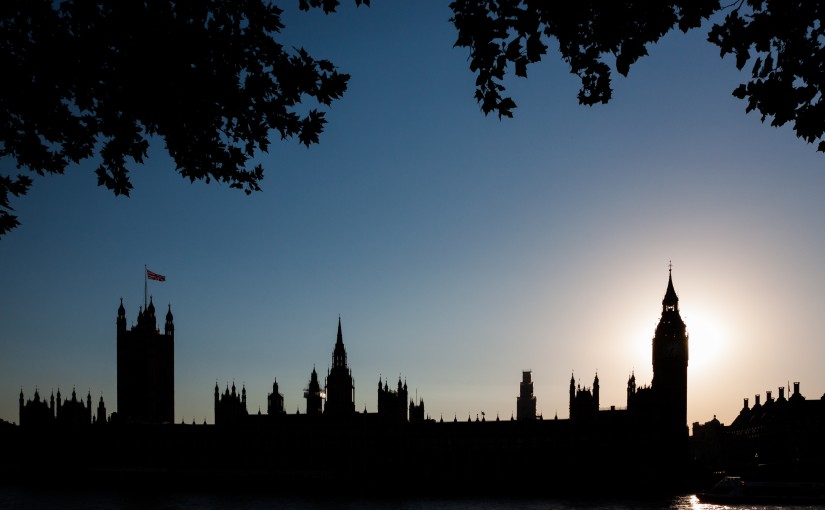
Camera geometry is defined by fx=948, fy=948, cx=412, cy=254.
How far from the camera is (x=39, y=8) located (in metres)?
12.0

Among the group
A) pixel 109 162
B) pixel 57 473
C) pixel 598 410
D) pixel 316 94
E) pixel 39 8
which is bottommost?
pixel 57 473

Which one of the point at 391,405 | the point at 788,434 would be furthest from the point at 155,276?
the point at 788,434

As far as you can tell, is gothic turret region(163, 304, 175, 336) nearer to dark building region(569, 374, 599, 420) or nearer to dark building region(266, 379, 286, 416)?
dark building region(266, 379, 286, 416)

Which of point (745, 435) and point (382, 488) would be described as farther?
point (745, 435)

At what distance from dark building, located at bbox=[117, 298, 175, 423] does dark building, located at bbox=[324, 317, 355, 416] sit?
3971 cm

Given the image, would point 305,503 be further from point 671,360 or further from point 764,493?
point 671,360

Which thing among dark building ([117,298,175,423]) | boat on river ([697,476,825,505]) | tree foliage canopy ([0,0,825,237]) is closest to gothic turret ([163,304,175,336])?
dark building ([117,298,175,423])

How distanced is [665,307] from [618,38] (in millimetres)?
127545

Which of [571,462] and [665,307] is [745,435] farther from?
[571,462]

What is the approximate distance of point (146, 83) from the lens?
1244 cm

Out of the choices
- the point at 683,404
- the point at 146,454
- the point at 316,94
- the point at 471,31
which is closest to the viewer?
the point at 471,31

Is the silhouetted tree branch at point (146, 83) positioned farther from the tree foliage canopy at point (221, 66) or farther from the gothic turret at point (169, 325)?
the gothic turret at point (169, 325)

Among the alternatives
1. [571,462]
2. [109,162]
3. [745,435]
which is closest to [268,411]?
[571,462]

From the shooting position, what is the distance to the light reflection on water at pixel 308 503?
305 ft
